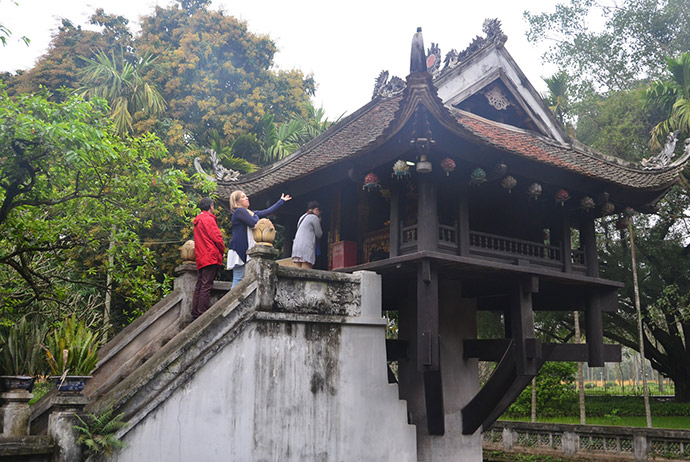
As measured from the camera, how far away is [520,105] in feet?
39.6

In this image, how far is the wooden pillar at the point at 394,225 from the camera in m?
9.41

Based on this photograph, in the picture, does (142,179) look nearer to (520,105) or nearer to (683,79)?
(520,105)

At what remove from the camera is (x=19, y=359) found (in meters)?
6.72

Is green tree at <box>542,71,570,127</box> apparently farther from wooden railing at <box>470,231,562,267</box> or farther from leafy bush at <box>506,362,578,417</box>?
wooden railing at <box>470,231,562,267</box>

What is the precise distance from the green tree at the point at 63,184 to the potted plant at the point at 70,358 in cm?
222

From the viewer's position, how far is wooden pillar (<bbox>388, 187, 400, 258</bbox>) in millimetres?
9406

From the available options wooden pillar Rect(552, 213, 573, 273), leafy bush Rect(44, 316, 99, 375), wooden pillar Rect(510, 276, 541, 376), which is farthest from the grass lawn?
leafy bush Rect(44, 316, 99, 375)

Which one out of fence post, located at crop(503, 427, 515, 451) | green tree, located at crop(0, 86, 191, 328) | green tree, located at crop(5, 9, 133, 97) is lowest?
fence post, located at crop(503, 427, 515, 451)

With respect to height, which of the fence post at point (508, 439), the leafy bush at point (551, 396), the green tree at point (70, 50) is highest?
the green tree at point (70, 50)

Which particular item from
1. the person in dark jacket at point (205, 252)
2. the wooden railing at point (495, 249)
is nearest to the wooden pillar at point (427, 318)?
the wooden railing at point (495, 249)

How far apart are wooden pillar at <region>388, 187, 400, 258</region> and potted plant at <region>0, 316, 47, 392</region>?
4776 mm

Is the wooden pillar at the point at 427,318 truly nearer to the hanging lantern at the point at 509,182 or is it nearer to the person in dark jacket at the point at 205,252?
the hanging lantern at the point at 509,182

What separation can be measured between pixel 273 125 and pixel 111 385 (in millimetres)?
15260

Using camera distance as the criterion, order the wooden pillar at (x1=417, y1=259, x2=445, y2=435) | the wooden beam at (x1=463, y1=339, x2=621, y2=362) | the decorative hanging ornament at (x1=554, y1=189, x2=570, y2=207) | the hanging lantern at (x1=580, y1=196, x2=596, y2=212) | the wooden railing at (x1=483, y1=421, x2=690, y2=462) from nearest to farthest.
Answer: the wooden pillar at (x1=417, y1=259, x2=445, y2=435) < the decorative hanging ornament at (x1=554, y1=189, x2=570, y2=207) < the wooden beam at (x1=463, y1=339, x2=621, y2=362) < the hanging lantern at (x1=580, y1=196, x2=596, y2=212) < the wooden railing at (x1=483, y1=421, x2=690, y2=462)
